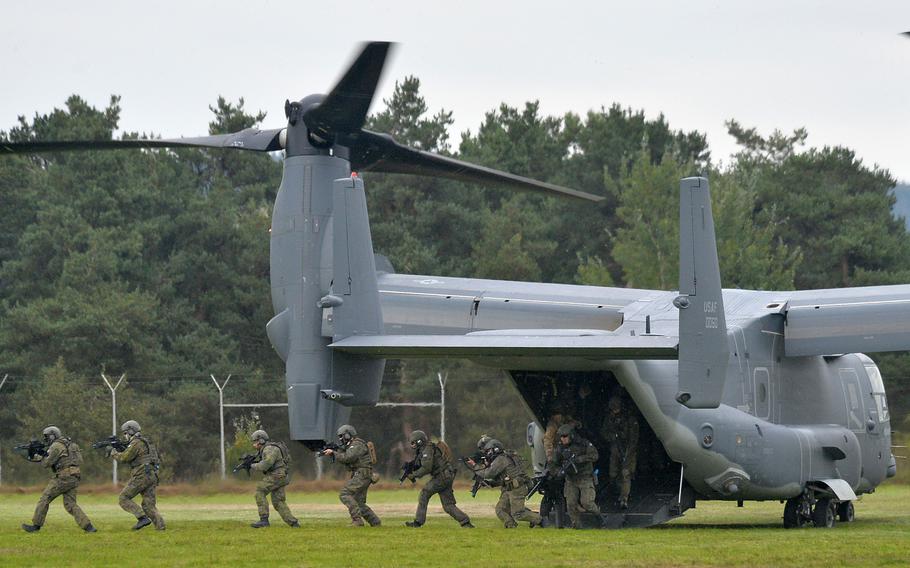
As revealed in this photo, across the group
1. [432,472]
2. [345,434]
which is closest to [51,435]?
[345,434]

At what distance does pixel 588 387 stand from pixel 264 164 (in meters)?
42.1

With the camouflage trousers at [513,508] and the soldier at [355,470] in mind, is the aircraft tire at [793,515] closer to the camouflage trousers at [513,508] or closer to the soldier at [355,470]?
the camouflage trousers at [513,508]

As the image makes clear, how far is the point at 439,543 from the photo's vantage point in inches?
701

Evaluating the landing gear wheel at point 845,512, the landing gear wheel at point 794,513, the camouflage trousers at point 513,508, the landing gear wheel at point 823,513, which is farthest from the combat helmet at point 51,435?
the landing gear wheel at point 845,512

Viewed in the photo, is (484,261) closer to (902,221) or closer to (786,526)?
(902,221)

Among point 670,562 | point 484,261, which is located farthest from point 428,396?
point 670,562

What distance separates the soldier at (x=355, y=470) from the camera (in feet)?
68.8

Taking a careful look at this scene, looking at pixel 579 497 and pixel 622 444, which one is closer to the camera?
pixel 579 497

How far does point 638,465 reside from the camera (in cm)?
2136

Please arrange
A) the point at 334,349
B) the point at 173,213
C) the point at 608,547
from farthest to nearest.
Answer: the point at 173,213
the point at 334,349
the point at 608,547

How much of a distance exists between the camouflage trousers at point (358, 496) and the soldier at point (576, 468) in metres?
2.75

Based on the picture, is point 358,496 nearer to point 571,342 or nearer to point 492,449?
point 492,449

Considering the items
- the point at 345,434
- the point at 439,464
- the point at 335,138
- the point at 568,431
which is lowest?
the point at 439,464

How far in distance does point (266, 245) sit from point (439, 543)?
36245mm
